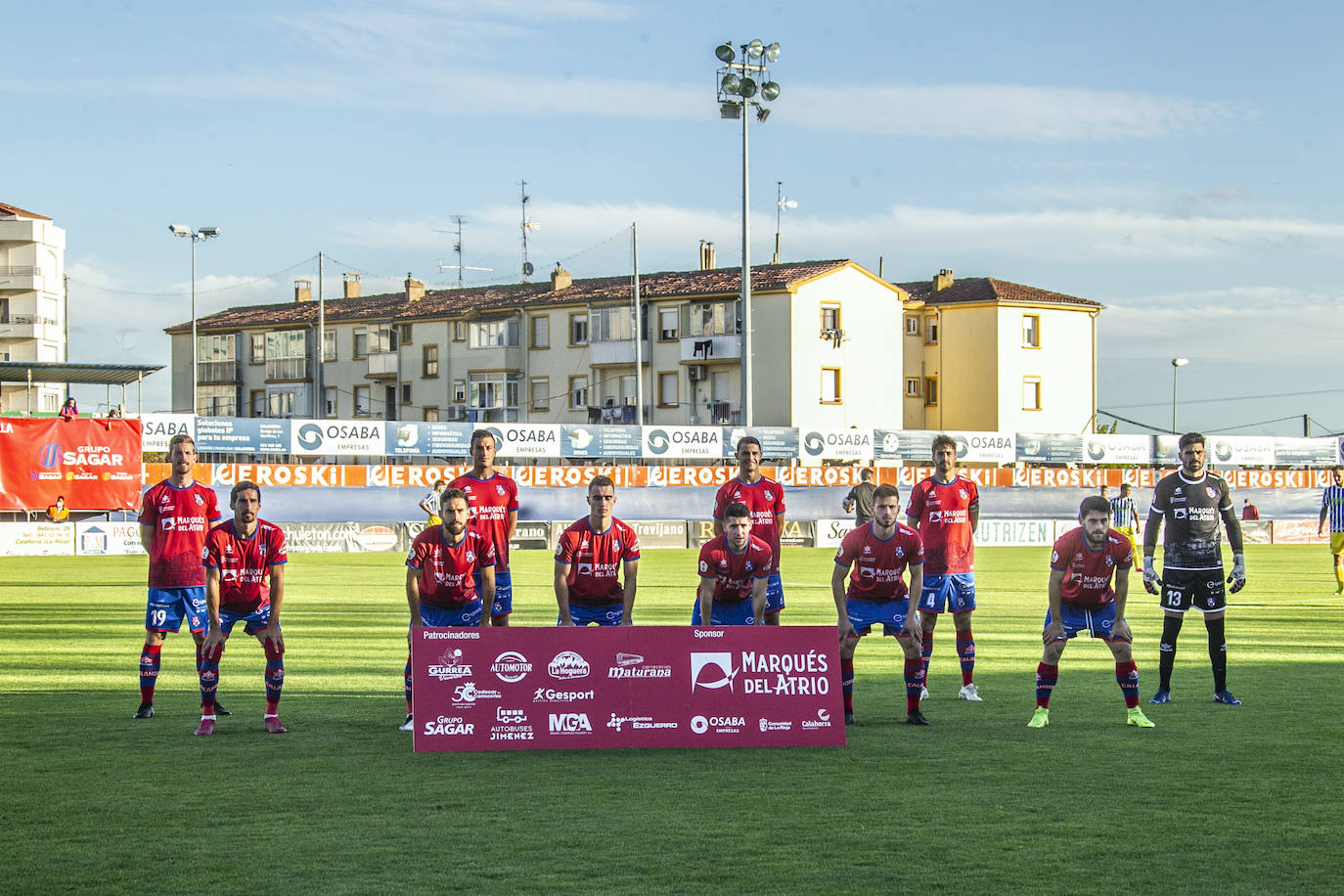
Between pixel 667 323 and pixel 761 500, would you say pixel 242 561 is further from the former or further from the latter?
pixel 667 323

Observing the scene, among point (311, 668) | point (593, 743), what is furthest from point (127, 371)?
point (593, 743)

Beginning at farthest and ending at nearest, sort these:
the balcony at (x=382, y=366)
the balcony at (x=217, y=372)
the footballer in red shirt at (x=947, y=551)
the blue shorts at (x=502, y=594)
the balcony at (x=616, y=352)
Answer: the balcony at (x=217, y=372) → the balcony at (x=382, y=366) → the balcony at (x=616, y=352) → the footballer in red shirt at (x=947, y=551) → the blue shorts at (x=502, y=594)

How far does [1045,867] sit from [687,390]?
2530 inches

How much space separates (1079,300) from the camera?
3078 inches

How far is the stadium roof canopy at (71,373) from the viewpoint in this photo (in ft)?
122

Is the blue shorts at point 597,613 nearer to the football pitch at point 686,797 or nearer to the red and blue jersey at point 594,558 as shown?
the red and blue jersey at point 594,558

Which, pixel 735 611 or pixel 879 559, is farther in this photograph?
pixel 735 611

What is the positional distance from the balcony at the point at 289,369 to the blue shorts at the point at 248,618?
75.8m

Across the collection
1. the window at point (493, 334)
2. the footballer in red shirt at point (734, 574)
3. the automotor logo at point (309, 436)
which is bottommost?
the footballer in red shirt at point (734, 574)

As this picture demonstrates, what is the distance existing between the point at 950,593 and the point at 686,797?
16.5ft

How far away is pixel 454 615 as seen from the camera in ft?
34.7

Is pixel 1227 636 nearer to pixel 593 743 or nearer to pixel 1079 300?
pixel 593 743

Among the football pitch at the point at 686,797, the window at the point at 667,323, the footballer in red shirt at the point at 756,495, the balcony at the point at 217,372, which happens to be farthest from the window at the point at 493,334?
the footballer in red shirt at the point at 756,495

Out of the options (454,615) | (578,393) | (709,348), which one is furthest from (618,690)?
(578,393)
